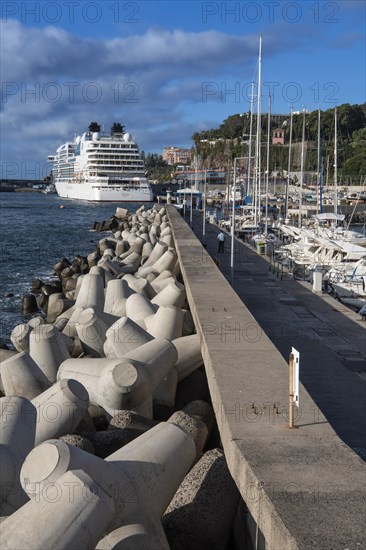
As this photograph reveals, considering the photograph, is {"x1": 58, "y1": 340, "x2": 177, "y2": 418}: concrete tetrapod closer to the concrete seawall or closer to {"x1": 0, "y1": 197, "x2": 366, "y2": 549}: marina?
{"x1": 0, "y1": 197, "x2": 366, "y2": 549}: marina

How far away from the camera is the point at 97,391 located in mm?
6691

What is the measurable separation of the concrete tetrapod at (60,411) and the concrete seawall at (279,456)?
121cm

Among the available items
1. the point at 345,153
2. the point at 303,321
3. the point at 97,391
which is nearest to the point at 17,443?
the point at 97,391

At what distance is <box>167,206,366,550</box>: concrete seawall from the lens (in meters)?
3.62

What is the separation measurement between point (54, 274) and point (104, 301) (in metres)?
14.5

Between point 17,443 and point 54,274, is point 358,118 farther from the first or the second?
point 17,443

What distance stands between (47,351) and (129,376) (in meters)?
2.37

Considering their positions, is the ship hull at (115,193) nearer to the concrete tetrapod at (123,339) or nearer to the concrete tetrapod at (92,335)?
the concrete tetrapod at (92,335)

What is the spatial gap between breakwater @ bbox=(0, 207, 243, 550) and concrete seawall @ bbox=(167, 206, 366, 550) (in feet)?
1.22

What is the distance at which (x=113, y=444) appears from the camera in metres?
5.64

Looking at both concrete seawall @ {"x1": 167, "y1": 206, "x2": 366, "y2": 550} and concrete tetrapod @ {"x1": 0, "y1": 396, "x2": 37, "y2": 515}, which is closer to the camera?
concrete seawall @ {"x1": 167, "y1": 206, "x2": 366, "y2": 550}

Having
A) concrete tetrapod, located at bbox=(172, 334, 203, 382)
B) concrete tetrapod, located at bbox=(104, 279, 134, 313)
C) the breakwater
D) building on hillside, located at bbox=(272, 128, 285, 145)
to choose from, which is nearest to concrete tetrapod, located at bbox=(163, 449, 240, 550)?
the breakwater

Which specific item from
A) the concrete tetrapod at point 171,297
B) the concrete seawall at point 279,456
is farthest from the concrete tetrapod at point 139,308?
the concrete seawall at point 279,456

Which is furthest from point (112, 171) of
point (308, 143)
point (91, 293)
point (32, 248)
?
point (91, 293)
